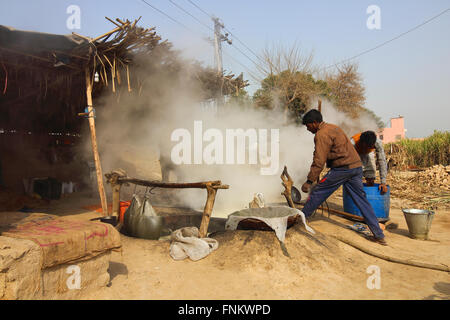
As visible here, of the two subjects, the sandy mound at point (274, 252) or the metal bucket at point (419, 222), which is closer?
the sandy mound at point (274, 252)

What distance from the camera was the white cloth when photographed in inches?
137

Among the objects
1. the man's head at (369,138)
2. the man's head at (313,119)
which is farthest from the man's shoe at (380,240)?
the man's head at (313,119)

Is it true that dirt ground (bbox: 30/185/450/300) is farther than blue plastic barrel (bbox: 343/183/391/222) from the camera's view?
No

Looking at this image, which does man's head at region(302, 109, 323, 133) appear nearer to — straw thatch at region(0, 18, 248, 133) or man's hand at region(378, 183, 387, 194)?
man's hand at region(378, 183, 387, 194)

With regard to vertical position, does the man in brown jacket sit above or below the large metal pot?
above

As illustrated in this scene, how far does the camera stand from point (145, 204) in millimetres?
4316

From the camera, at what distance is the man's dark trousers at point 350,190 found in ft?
13.7

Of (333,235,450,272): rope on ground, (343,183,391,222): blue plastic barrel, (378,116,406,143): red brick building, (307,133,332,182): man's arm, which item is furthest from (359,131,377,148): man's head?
(378,116,406,143): red brick building

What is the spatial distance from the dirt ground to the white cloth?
70 mm

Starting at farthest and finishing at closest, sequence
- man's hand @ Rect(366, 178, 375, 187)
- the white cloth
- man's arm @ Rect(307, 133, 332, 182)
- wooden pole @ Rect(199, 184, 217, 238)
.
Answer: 1. man's hand @ Rect(366, 178, 375, 187)
2. man's arm @ Rect(307, 133, 332, 182)
3. wooden pole @ Rect(199, 184, 217, 238)
4. the white cloth

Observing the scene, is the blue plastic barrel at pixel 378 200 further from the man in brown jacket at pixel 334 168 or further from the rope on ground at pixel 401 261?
the rope on ground at pixel 401 261

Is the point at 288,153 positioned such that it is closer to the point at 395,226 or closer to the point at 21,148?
the point at 395,226

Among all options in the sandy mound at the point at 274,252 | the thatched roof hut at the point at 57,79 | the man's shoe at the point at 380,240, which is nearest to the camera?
the sandy mound at the point at 274,252
